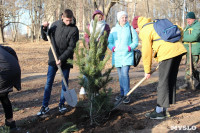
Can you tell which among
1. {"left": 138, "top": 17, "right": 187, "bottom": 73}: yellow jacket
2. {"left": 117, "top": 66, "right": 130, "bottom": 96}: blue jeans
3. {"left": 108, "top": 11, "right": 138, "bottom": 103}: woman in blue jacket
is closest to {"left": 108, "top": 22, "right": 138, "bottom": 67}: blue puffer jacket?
{"left": 108, "top": 11, "right": 138, "bottom": 103}: woman in blue jacket

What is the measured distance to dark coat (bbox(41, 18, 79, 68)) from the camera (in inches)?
172

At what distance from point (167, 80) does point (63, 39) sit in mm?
2048

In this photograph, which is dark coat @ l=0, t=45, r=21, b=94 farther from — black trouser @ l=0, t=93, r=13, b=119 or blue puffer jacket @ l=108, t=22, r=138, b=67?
blue puffer jacket @ l=108, t=22, r=138, b=67

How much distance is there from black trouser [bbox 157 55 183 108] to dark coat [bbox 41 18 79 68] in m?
1.72

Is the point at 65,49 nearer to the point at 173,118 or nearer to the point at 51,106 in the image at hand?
the point at 51,106

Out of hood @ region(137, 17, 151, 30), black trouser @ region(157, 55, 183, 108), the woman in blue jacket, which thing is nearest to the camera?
black trouser @ region(157, 55, 183, 108)

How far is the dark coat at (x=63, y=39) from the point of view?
4.37m

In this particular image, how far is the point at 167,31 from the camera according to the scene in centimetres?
365

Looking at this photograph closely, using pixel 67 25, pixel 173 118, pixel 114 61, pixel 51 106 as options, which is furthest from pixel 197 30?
pixel 51 106

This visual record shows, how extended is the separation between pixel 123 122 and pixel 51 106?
2.05 metres

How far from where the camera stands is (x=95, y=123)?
3.83 m

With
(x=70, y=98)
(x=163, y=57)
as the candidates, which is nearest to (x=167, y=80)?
(x=163, y=57)

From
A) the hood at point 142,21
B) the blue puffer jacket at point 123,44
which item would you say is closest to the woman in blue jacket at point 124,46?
the blue puffer jacket at point 123,44

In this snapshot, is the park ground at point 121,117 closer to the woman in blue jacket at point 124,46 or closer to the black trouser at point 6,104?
the black trouser at point 6,104
